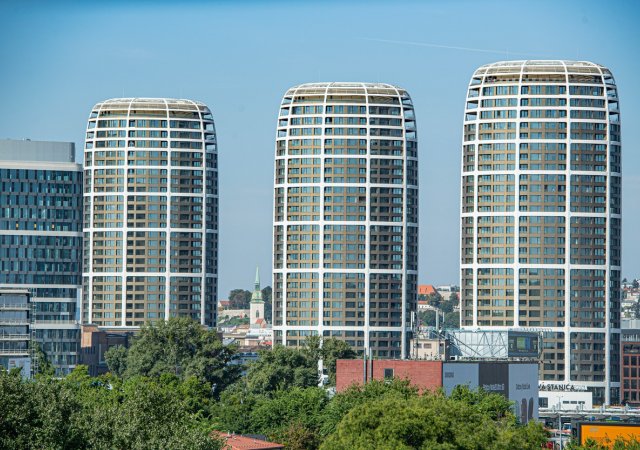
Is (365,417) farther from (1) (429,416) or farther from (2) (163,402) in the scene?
(2) (163,402)

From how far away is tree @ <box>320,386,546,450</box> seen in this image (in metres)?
121

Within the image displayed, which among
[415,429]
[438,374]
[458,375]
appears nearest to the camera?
[415,429]

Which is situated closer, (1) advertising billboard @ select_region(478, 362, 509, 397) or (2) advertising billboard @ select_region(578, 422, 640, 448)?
(2) advertising billboard @ select_region(578, 422, 640, 448)

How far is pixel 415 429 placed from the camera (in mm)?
121188

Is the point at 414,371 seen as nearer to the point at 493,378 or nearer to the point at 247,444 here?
the point at 493,378

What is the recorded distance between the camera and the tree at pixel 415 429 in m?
121

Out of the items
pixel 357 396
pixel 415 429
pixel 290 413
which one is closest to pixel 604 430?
pixel 357 396

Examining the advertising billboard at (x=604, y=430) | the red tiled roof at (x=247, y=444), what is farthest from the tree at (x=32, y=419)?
the advertising billboard at (x=604, y=430)

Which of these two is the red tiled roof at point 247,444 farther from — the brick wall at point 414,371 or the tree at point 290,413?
the brick wall at point 414,371

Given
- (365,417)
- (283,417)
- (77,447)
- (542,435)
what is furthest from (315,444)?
(77,447)

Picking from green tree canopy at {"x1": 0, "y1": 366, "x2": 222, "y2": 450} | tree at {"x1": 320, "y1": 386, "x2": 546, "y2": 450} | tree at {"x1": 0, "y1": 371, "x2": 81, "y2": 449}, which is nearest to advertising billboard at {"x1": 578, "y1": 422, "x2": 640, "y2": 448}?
tree at {"x1": 320, "y1": 386, "x2": 546, "y2": 450}

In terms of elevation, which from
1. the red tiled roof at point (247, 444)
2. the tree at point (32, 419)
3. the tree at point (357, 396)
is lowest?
the red tiled roof at point (247, 444)

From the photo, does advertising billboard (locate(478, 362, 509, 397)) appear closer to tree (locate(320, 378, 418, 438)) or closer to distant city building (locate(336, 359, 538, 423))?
distant city building (locate(336, 359, 538, 423))

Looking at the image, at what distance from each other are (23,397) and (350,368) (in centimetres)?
8679
